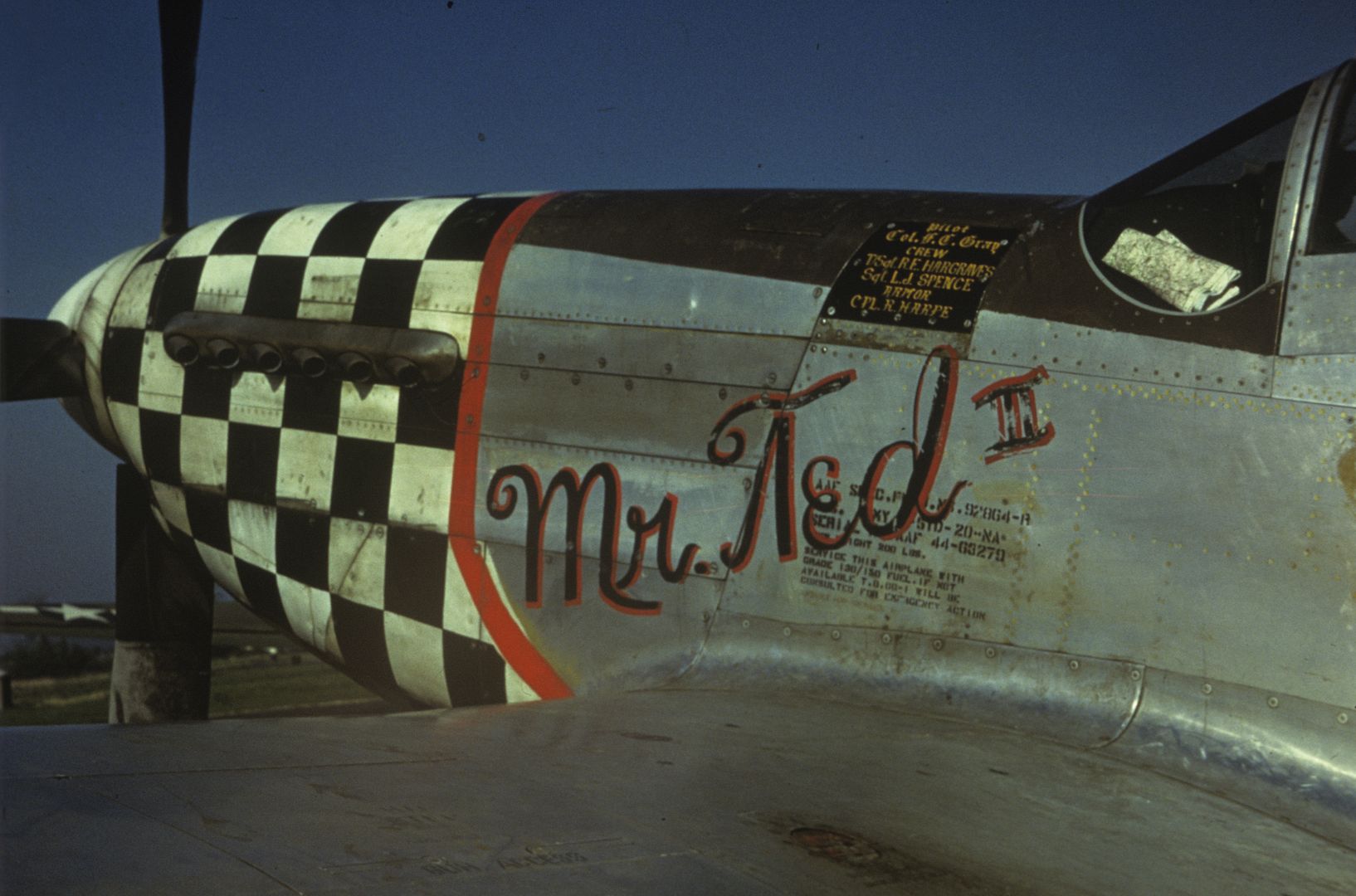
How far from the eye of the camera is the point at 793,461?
12.3 feet

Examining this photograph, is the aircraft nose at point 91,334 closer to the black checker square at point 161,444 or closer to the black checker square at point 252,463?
the black checker square at point 161,444

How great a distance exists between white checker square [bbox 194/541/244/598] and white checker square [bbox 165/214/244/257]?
4.16 feet

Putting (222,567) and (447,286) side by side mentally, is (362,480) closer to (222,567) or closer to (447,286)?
(447,286)

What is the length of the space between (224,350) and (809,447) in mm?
2526

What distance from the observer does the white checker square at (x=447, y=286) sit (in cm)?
454

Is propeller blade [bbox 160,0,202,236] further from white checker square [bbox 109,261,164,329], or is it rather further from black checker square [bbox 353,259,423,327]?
black checker square [bbox 353,259,423,327]

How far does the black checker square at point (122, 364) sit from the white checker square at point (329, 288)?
90 cm

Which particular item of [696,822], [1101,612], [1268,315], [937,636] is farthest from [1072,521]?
[696,822]

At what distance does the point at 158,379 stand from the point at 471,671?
198 cm

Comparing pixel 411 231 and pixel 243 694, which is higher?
pixel 411 231

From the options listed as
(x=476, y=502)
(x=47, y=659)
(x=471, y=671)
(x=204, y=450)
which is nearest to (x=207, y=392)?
(x=204, y=450)

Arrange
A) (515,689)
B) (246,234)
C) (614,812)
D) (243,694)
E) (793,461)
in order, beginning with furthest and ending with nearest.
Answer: (243,694), (246,234), (515,689), (793,461), (614,812)

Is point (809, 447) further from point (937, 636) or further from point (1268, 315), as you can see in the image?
point (1268, 315)

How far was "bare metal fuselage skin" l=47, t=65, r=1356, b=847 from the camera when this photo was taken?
306 cm
